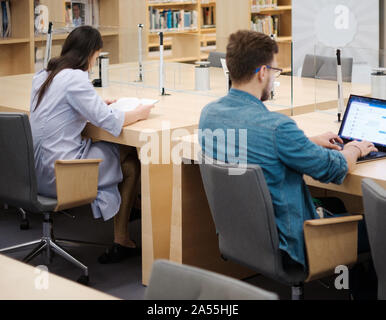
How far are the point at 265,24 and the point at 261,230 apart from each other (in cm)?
554

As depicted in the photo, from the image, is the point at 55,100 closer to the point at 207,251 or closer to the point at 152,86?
the point at 207,251

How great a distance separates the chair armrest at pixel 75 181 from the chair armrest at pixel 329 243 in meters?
1.30

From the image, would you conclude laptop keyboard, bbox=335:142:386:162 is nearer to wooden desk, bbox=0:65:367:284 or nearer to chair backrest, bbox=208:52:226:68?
wooden desk, bbox=0:65:367:284

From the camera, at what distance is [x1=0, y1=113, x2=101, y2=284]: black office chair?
330 cm

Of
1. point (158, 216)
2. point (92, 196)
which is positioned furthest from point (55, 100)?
point (158, 216)

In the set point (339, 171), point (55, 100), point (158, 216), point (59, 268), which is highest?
point (55, 100)

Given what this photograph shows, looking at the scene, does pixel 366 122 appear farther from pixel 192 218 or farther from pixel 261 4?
pixel 261 4

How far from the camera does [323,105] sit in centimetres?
394

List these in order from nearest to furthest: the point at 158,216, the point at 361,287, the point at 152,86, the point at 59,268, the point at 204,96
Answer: the point at 361,287 → the point at 158,216 → the point at 59,268 → the point at 204,96 → the point at 152,86

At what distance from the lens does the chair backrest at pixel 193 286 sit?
147 cm

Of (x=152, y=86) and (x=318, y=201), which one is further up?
(x=152, y=86)

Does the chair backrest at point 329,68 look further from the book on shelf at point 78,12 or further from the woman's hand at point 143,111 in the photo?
the book on shelf at point 78,12
